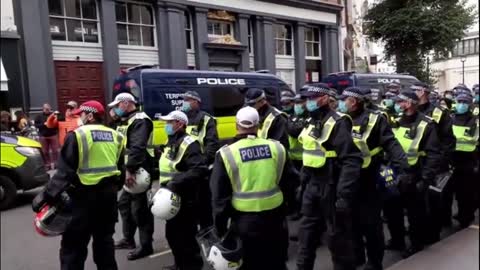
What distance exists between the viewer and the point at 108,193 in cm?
418

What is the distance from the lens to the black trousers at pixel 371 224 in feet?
14.1

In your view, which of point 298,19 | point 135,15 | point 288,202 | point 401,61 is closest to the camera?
point 288,202

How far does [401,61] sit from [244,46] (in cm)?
902

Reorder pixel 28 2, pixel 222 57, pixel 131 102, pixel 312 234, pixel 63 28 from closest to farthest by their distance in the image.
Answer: pixel 312 234, pixel 131 102, pixel 28 2, pixel 63 28, pixel 222 57

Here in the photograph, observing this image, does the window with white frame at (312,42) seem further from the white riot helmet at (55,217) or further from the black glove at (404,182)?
the white riot helmet at (55,217)

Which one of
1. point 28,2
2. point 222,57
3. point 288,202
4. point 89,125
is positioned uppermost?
point 28,2

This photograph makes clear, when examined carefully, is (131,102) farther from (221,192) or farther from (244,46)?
(244,46)

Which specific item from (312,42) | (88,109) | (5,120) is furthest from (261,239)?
(312,42)

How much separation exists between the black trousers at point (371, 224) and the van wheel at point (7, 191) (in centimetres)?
572

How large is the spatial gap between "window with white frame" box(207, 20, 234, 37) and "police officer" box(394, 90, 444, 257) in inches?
565

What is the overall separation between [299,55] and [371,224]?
18943mm

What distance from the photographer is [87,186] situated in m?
4.07

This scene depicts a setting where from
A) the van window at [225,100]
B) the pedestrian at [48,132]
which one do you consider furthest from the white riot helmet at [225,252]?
the pedestrian at [48,132]

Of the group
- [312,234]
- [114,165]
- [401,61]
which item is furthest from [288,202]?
[401,61]
